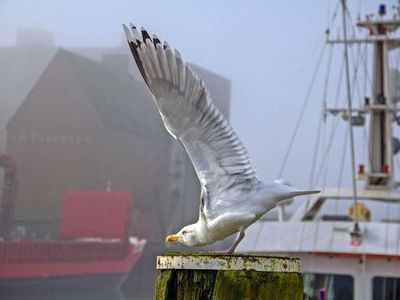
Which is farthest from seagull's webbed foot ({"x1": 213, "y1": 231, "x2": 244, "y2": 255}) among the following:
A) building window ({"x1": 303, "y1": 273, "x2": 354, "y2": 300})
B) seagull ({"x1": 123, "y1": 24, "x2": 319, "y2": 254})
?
Answer: building window ({"x1": 303, "y1": 273, "x2": 354, "y2": 300})

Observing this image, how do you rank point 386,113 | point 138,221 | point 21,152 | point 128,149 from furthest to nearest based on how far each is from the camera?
point 138,221
point 128,149
point 21,152
point 386,113

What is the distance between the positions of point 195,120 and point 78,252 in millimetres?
26168

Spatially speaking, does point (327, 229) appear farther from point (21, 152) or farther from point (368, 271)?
point (21, 152)

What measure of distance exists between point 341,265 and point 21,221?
14998 millimetres

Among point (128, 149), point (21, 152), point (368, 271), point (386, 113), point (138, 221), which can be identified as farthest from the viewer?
point (138, 221)

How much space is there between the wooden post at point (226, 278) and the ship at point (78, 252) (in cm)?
2038

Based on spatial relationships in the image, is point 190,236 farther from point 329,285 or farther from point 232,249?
point 329,285

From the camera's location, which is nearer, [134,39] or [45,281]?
[134,39]

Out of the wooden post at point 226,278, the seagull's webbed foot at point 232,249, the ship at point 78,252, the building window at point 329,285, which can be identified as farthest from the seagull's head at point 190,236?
the ship at point 78,252

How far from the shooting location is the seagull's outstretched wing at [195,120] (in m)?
3.87

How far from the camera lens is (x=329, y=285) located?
11.4 metres

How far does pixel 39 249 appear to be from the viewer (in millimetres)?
28078

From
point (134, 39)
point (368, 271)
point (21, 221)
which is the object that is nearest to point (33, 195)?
point (21, 221)

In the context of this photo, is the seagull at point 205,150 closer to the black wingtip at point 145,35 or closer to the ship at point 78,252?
the black wingtip at point 145,35
